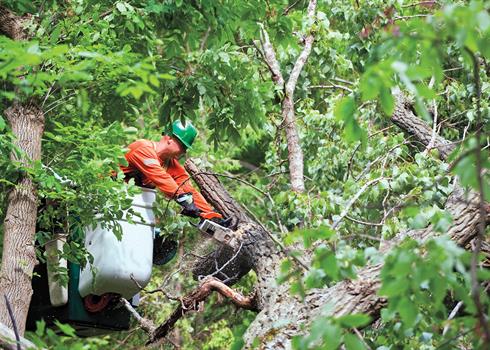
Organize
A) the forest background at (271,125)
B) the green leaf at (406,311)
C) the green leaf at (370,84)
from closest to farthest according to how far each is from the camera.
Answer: the green leaf at (370,84)
the green leaf at (406,311)
the forest background at (271,125)

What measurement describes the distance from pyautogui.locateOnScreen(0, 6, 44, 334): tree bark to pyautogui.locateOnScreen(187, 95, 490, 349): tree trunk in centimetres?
139

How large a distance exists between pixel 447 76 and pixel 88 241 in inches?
139

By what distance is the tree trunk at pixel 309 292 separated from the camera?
482 centimetres

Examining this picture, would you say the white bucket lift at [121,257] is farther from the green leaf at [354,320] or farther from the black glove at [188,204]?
the green leaf at [354,320]

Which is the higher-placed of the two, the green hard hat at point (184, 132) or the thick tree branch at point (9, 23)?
the thick tree branch at point (9, 23)

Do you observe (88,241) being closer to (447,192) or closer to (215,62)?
(215,62)

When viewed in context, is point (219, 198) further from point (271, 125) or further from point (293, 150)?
point (271, 125)

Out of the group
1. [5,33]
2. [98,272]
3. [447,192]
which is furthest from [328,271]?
[5,33]

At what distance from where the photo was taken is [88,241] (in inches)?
263

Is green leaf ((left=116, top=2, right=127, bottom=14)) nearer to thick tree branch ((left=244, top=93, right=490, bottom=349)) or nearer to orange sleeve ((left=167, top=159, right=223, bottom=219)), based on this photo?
orange sleeve ((left=167, top=159, right=223, bottom=219))

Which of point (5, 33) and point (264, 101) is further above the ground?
point (5, 33)

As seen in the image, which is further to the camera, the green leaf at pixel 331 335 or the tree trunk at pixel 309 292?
the tree trunk at pixel 309 292

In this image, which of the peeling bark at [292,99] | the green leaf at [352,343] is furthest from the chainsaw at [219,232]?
the green leaf at [352,343]

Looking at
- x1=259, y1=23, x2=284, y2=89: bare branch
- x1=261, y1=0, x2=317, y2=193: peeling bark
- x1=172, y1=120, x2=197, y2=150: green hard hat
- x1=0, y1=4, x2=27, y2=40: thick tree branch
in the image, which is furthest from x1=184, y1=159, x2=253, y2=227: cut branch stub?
x1=0, y1=4, x2=27, y2=40: thick tree branch
